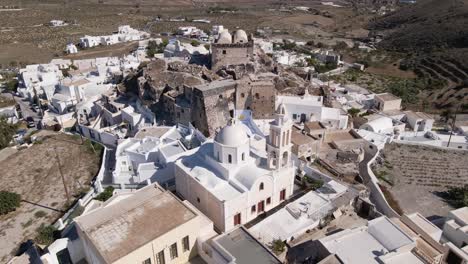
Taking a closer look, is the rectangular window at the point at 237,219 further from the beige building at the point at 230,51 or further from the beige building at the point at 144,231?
the beige building at the point at 230,51

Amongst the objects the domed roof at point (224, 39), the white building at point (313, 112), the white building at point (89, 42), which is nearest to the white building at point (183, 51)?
the domed roof at point (224, 39)

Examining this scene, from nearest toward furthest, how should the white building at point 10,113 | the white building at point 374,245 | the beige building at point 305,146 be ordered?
the white building at point 374,245
the beige building at point 305,146
the white building at point 10,113

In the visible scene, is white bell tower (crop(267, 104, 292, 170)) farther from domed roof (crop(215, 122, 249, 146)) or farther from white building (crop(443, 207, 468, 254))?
white building (crop(443, 207, 468, 254))

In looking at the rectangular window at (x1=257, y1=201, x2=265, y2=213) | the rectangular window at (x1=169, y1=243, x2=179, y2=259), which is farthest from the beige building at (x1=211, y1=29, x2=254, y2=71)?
the rectangular window at (x1=169, y1=243, x2=179, y2=259)

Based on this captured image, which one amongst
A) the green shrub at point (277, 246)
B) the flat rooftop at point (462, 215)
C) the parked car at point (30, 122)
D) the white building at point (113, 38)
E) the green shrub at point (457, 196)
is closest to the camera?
the green shrub at point (277, 246)

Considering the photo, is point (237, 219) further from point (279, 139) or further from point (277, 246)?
point (279, 139)

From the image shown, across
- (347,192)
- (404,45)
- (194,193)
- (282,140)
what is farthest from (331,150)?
(404,45)

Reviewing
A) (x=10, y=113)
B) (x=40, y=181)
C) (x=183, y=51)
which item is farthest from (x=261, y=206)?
(x=10, y=113)
